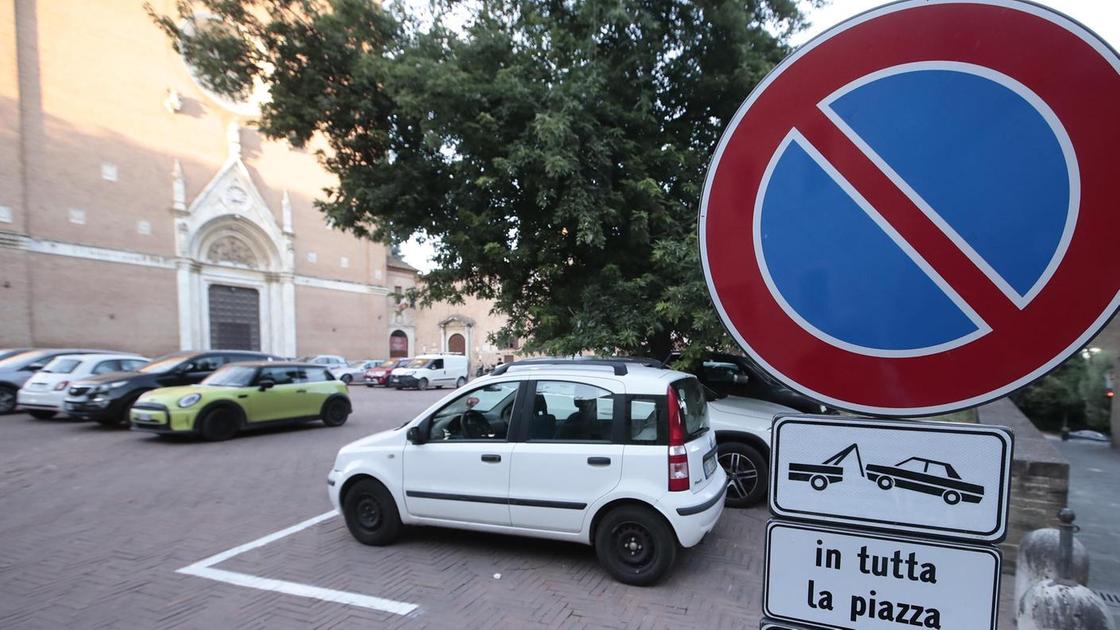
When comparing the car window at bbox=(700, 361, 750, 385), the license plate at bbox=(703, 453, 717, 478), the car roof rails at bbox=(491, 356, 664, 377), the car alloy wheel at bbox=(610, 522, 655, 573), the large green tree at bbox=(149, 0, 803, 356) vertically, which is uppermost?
the large green tree at bbox=(149, 0, 803, 356)

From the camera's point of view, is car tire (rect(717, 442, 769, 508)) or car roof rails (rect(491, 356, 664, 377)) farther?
car tire (rect(717, 442, 769, 508))

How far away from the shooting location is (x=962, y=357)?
3.64ft

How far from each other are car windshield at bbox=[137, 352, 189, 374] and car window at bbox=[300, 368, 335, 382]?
3152mm

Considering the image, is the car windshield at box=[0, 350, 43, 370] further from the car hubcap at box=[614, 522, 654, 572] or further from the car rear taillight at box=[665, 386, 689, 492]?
the car rear taillight at box=[665, 386, 689, 492]

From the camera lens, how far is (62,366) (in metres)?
13.3

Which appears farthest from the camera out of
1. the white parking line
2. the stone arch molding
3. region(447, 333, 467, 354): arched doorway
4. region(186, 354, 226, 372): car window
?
region(447, 333, 467, 354): arched doorway

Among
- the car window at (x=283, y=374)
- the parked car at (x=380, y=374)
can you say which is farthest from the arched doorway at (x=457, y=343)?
the car window at (x=283, y=374)

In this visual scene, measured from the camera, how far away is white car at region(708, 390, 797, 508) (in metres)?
6.24

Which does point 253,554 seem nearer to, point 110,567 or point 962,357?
point 110,567

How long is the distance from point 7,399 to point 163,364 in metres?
5.42

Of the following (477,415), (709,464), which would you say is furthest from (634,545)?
(477,415)

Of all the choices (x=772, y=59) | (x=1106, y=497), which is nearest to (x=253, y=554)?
(x=772, y=59)

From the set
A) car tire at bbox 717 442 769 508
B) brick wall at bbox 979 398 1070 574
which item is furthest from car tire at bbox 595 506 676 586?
brick wall at bbox 979 398 1070 574

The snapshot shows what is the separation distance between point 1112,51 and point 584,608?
164 inches
